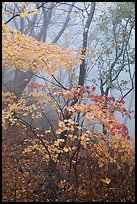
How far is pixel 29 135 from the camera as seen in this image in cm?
1316

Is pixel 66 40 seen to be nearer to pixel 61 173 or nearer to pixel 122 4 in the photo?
pixel 122 4

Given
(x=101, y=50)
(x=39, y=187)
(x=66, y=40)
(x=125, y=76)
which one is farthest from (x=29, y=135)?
(x=125, y=76)

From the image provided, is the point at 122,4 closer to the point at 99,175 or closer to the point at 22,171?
the point at 99,175

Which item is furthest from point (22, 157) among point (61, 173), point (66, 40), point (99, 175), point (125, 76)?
point (125, 76)

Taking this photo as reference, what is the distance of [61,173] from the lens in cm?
1021

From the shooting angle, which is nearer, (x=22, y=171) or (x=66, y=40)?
(x=22, y=171)

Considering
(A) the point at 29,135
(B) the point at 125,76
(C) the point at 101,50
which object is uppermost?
(B) the point at 125,76

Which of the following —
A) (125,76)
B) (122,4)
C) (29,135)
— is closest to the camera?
(122,4)

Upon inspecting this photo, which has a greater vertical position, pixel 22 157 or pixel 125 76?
pixel 125 76

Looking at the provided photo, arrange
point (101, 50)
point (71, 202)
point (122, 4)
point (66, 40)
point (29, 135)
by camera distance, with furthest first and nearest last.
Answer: point (66, 40)
point (101, 50)
point (29, 135)
point (122, 4)
point (71, 202)

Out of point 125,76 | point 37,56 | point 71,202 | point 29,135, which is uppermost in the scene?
point 125,76

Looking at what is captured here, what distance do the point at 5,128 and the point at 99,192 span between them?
6.55 meters

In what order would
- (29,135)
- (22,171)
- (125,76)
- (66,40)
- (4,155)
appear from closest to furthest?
(22,171)
(4,155)
(29,135)
(66,40)
(125,76)

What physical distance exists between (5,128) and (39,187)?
4.67 meters
